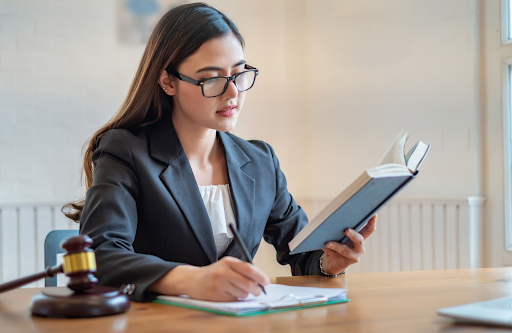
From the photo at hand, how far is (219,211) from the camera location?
1.50 metres

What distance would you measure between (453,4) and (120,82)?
213 cm

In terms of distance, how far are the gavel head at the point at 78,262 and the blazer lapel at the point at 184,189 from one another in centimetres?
51

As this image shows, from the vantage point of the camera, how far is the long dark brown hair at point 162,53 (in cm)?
148

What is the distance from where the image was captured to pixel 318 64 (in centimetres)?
398

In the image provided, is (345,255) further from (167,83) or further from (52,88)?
(52,88)

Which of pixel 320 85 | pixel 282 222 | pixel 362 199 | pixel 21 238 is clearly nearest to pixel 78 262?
pixel 362 199

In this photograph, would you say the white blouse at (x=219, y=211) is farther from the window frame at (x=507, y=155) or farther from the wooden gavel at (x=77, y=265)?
the window frame at (x=507, y=155)

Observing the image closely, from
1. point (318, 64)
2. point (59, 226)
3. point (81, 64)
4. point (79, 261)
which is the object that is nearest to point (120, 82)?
point (81, 64)

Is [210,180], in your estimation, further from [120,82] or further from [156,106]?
[120,82]

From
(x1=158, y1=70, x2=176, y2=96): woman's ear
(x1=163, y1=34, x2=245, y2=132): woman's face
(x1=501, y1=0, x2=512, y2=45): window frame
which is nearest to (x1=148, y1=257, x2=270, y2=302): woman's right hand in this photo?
(x1=163, y1=34, x2=245, y2=132): woman's face

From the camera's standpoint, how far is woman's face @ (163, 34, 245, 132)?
147cm

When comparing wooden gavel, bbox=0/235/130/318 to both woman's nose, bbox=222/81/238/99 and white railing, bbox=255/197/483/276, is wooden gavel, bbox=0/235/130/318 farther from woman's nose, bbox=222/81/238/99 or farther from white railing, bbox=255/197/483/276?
white railing, bbox=255/197/483/276

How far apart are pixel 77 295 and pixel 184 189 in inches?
22.7

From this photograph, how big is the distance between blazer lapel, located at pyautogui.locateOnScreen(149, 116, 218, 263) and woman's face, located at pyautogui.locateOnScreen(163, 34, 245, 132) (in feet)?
0.40
